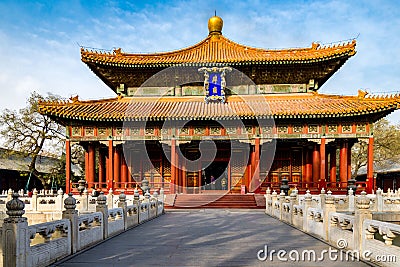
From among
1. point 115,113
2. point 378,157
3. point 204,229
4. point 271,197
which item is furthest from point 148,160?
point 378,157

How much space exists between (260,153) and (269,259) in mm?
16746

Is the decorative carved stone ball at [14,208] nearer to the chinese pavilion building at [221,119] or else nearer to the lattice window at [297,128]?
the chinese pavilion building at [221,119]

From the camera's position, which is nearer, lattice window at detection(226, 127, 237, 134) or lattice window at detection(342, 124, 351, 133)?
lattice window at detection(342, 124, 351, 133)

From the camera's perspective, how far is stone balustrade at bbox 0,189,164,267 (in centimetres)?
556

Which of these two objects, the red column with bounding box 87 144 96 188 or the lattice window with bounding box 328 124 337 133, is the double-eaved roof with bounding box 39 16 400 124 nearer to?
the lattice window with bounding box 328 124 337 133

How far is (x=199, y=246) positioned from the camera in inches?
338

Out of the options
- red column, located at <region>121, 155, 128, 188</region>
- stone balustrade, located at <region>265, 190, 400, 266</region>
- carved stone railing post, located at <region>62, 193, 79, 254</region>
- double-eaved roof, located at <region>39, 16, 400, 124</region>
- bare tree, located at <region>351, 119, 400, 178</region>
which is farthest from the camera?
bare tree, located at <region>351, 119, 400, 178</region>

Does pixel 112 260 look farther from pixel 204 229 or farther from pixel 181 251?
pixel 204 229

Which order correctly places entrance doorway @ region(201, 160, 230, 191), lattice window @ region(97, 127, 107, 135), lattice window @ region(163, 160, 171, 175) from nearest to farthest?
1. lattice window @ region(97, 127, 107, 135)
2. lattice window @ region(163, 160, 171, 175)
3. entrance doorway @ region(201, 160, 230, 191)

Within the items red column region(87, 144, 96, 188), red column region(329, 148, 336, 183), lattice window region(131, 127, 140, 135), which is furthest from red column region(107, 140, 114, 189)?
red column region(329, 148, 336, 183)

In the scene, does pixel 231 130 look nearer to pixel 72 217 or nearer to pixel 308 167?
pixel 308 167

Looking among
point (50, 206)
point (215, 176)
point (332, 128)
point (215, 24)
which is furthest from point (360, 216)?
point (215, 24)

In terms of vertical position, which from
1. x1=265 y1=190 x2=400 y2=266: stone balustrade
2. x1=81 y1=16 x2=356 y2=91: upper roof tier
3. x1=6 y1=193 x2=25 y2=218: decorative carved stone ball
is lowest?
x1=265 y1=190 x2=400 y2=266: stone balustrade

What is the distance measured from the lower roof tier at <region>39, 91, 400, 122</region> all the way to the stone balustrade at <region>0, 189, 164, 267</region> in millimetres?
10318
